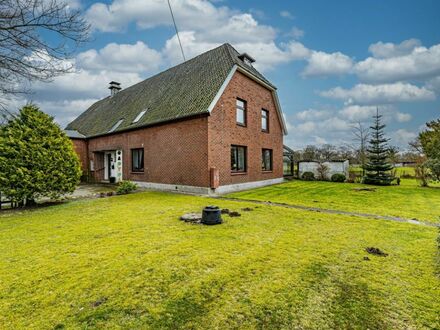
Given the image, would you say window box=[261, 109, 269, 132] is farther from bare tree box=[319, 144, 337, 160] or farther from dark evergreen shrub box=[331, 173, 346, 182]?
bare tree box=[319, 144, 337, 160]

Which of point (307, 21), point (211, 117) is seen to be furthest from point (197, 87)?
point (307, 21)

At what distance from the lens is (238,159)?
13836mm

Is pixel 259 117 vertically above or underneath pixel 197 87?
underneath

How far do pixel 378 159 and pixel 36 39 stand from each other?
20.0 m

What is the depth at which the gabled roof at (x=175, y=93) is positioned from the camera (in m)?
12.5

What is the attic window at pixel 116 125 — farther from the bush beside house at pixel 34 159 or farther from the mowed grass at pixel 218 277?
the mowed grass at pixel 218 277

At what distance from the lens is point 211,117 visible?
11617 mm

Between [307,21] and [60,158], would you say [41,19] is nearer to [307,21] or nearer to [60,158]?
[60,158]

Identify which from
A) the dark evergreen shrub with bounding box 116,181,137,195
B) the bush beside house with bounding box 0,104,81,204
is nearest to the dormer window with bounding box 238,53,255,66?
→ the dark evergreen shrub with bounding box 116,181,137,195

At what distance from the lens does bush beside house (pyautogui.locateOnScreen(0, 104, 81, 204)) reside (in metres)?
8.49

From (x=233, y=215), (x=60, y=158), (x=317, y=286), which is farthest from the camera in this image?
(x=60, y=158)

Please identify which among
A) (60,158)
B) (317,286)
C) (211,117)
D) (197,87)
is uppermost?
(197,87)

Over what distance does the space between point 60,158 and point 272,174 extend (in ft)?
41.4

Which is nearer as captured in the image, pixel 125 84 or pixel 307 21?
pixel 307 21
